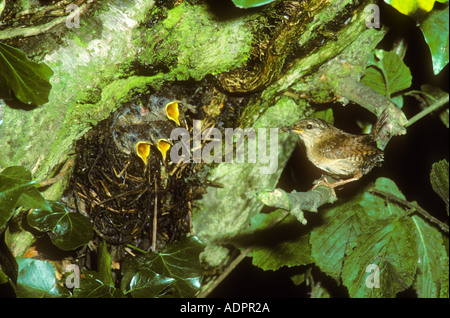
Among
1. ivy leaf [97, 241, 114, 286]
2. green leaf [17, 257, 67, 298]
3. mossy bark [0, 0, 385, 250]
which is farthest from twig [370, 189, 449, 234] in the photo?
green leaf [17, 257, 67, 298]

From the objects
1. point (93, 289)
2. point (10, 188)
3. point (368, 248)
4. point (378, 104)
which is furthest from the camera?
point (368, 248)

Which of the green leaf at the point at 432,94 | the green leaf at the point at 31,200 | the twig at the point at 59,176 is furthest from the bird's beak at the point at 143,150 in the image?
the green leaf at the point at 432,94

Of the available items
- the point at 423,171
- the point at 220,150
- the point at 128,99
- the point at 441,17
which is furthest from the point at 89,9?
the point at 423,171

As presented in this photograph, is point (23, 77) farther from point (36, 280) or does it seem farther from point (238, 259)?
point (238, 259)

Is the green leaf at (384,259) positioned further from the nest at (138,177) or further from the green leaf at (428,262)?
the nest at (138,177)

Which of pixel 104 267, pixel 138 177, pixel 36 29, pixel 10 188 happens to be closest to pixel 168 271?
pixel 104 267

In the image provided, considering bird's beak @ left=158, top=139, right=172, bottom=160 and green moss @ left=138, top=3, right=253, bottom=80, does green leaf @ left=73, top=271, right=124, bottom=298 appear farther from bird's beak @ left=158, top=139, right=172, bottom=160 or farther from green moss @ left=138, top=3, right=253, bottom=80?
green moss @ left=138, top=3, right=253, bottom=80
